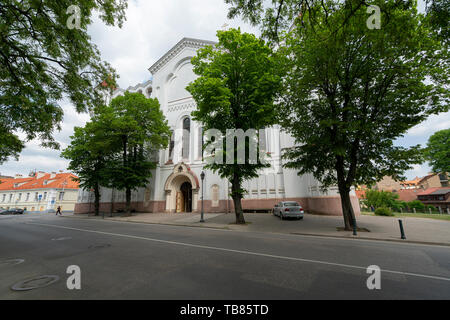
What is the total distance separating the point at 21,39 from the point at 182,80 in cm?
2356

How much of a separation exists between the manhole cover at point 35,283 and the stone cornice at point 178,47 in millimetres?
30511

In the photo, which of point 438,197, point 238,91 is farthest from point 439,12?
point 438,197

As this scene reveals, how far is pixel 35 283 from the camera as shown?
3.91 m

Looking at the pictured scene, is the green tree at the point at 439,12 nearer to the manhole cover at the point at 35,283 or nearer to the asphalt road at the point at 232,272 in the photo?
the asphalt road at the point at 232,272

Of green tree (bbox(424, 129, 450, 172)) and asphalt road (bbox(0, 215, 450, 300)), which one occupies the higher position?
green tree (bbox(424, 129, 450, 172))

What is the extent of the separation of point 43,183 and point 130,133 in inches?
1766

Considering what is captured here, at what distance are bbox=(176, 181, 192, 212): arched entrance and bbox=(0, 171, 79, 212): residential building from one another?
1518 inches

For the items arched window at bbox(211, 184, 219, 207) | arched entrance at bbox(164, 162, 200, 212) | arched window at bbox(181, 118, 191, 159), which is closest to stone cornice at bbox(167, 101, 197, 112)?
arched window at bbox(181, 118, 191, 159)

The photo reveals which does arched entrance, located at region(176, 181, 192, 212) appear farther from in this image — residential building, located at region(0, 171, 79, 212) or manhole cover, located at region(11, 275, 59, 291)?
residential building, located at region(0, 171, 79, 212)

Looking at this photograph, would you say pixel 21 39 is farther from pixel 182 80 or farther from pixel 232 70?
pixel 182 80

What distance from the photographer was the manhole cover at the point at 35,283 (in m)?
3.72

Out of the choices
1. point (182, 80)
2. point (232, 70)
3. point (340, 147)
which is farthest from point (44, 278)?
point (182, 80)

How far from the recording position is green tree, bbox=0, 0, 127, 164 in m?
6.21

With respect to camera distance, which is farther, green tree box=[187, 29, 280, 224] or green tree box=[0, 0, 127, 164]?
green tree box=[187, 29, 280, 224]
